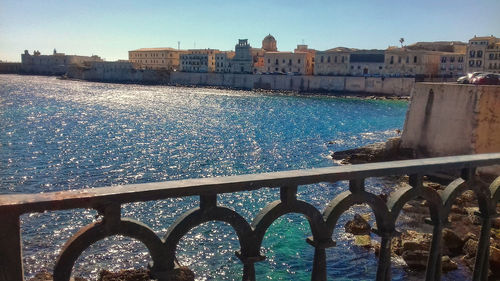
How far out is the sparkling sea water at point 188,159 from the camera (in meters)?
11.7

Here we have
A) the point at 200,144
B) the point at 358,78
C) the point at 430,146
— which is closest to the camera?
the point at 430,146

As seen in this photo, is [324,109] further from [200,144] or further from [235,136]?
[200,144]

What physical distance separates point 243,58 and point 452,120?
257ft

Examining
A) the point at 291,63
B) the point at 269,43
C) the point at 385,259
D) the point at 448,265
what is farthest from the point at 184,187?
the point at 269,43

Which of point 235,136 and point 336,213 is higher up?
point 336,213

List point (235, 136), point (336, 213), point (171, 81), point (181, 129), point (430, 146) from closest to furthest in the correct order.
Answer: point (336, 213) → point (430, 146) → point (235, 136) → point (181, 129) → point (171, 81)

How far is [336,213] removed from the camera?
2305mm

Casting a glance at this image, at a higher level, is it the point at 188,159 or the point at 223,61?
the point at 223,61

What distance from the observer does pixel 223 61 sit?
98.6 meters

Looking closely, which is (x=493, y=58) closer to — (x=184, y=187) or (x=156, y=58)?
(x=184, y=187)

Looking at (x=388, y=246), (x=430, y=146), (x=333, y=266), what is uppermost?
(x=388, y=246)

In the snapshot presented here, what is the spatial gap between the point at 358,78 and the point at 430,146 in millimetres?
58306

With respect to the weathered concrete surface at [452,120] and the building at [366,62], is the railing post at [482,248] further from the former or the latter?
the building at [366,62]

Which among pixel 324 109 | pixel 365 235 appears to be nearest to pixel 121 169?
pixel 365 235
